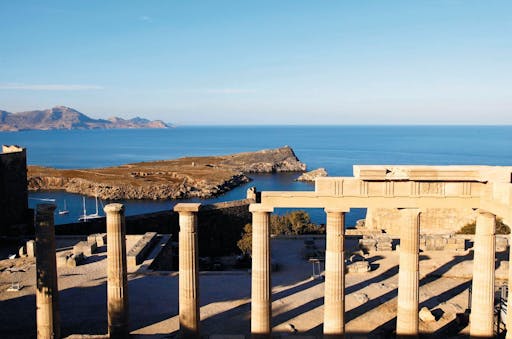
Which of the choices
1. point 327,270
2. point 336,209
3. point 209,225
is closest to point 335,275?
point 327,270

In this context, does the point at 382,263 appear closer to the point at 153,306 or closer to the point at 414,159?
the point at 153,306

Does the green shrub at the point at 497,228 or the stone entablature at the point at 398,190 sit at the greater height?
the stone entablature at the point at 398,190

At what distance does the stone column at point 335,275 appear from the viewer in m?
11.5

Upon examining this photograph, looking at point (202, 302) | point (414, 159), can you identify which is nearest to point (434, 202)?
point (202, 302)

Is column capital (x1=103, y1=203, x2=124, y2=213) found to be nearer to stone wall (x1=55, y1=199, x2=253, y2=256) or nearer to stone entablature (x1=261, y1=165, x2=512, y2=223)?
stone entablature (x1=261, y1=165, x2=512, y2=223)

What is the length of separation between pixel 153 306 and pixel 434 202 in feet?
31.5

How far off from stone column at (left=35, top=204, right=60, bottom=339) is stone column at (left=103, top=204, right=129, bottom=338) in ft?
4.73

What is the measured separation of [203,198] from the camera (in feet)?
239

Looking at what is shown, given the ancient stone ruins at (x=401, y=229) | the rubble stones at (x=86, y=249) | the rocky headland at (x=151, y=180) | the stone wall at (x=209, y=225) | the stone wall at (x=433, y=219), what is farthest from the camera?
the rocky headland at (x=151, y=180)

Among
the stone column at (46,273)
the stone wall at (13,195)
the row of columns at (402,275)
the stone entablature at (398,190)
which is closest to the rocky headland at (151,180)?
the stone wall at (13,195)

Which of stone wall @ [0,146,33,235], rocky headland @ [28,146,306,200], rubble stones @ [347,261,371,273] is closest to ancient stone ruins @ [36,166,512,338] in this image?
rubble stones @ [347,261,371,273]

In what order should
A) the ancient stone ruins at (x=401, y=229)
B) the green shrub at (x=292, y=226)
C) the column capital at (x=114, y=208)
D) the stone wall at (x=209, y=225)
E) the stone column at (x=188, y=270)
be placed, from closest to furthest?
the ancient stone ruins at (x=401, y=229) → the stone column at (x=188, y=270) → the column capital at (x=114, y=208) → the stone wall at (x=209, y=225) → the green shrub at (x=292, y=226)

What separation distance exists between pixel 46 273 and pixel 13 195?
19.5m

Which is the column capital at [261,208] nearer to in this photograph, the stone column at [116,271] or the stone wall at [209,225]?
the stone column at [116,271]
